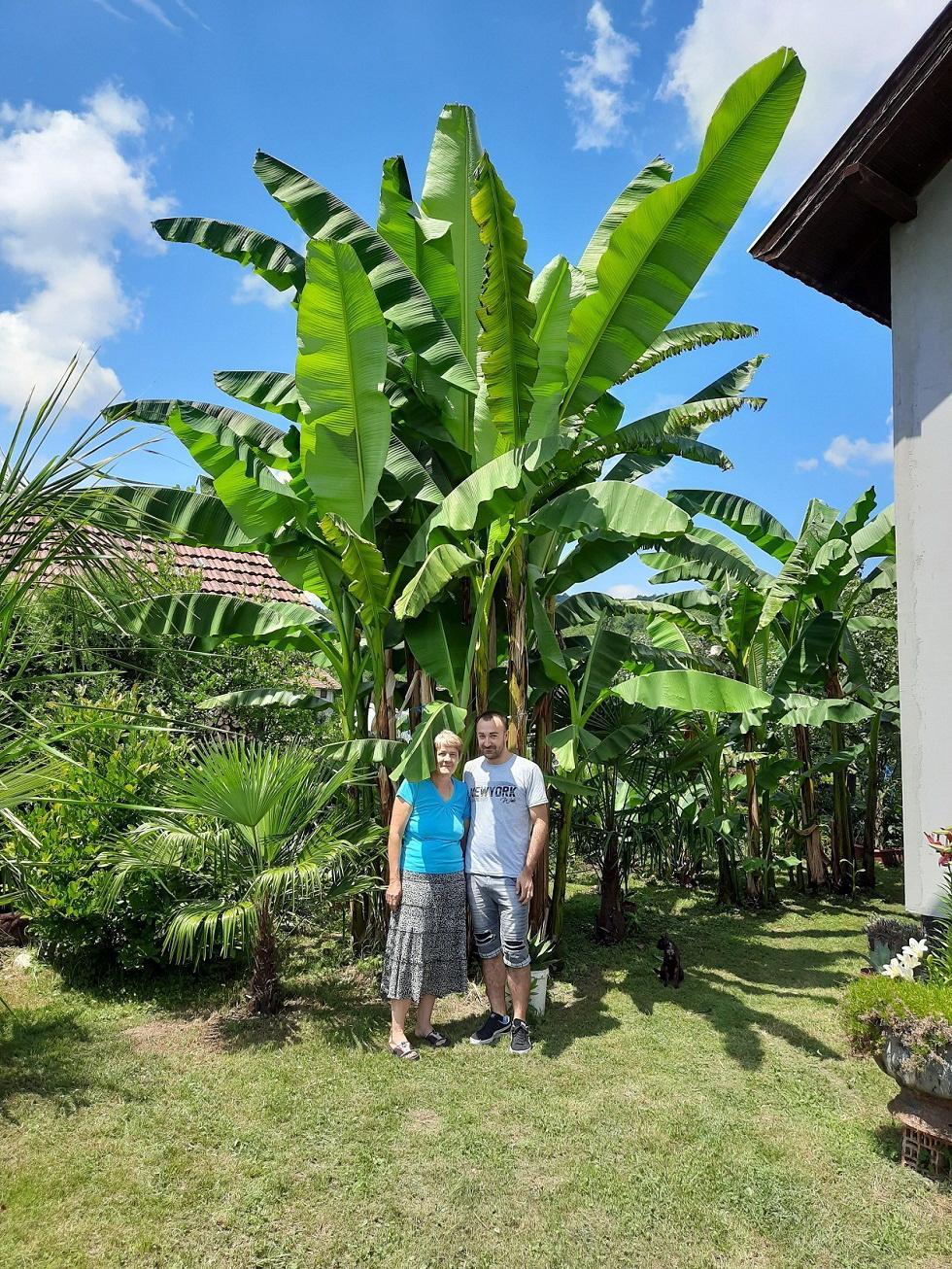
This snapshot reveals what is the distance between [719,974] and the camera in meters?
6.51

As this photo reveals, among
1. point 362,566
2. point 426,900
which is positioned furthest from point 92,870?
point 362,566

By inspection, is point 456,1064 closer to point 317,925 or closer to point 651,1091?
point 651,1091

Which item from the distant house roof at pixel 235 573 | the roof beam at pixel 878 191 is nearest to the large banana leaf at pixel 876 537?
the roof beam at pixel 878 191

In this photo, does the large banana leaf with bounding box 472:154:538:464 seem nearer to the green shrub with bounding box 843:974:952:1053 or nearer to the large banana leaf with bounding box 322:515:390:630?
the large banana leaf with bounding box 322:515:390:630

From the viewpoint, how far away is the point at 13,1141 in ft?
11.8

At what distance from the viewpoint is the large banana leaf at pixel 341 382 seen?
5254 mm

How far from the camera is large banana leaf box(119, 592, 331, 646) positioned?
6.72 meters

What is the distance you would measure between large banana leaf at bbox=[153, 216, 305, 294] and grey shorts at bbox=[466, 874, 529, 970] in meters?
4.77

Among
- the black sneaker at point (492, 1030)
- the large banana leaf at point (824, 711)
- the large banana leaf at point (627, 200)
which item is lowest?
the black sneaker at point (492, 1030)

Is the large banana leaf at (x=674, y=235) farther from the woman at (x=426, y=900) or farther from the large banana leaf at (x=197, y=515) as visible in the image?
the woman at (x=426, y=900)

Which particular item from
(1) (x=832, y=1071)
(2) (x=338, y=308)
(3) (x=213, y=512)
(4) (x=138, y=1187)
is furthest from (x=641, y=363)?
(4) (x=138, y=1187)

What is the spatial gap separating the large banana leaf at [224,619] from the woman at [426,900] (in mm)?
2348

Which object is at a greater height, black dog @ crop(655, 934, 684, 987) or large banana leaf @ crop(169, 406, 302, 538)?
large banana leaf @ crop(169, 406, 302, 538)

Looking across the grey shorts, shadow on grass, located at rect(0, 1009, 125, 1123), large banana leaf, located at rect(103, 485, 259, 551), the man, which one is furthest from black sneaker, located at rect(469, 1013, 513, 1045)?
large banana leaf, located at rect(103, 485, 259, 551)
